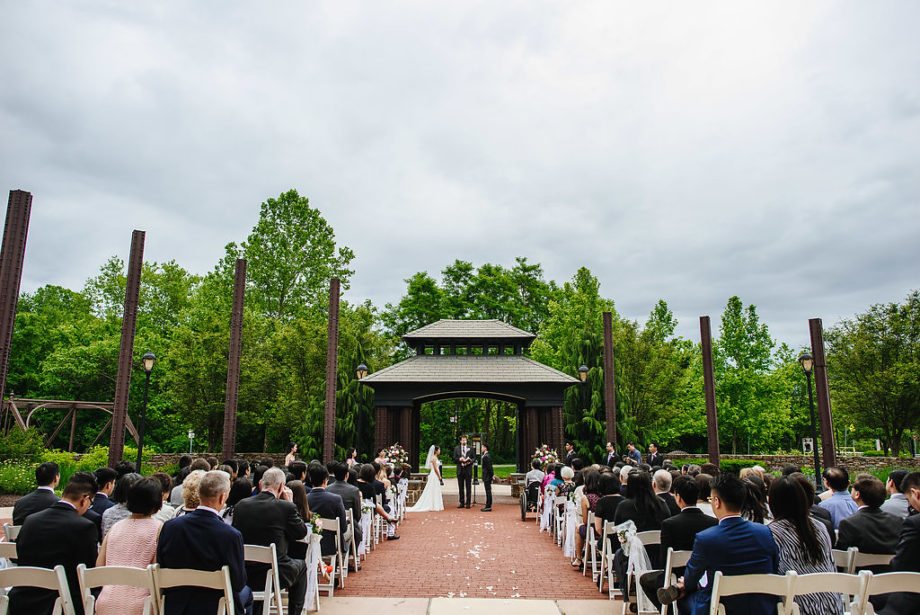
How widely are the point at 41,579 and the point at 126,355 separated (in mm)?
11528

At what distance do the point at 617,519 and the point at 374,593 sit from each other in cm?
333

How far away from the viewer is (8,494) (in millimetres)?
15977

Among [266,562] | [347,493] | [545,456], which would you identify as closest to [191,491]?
[266,562]

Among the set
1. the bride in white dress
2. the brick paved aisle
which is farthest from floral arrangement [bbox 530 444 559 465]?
the brick paved aisle

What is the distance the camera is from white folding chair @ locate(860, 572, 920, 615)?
3848 millimetres

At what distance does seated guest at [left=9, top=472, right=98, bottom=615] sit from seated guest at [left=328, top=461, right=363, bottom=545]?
4.37 meters

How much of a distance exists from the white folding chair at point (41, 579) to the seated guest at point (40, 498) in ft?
5.80

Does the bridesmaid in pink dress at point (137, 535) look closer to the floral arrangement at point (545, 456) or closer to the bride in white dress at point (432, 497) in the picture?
the bride in white dress at point (432, 497)

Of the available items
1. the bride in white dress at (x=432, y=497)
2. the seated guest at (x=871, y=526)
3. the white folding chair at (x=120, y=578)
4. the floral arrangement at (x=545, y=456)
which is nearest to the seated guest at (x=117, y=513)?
the white folding chair at (x=120, y=578)

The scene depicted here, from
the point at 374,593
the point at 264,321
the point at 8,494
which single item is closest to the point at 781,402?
the point at 264,321

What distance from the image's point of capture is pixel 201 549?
411 centimetres

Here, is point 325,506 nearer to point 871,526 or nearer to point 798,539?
point 798,539

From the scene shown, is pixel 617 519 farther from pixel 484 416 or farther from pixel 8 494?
pixel 484 416

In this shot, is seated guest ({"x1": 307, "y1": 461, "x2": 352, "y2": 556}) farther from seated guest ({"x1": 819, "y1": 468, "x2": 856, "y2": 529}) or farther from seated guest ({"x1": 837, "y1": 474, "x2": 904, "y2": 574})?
seated guest ({"x1": 819, "y1": 468, "x2": 856, "y2": 529})
